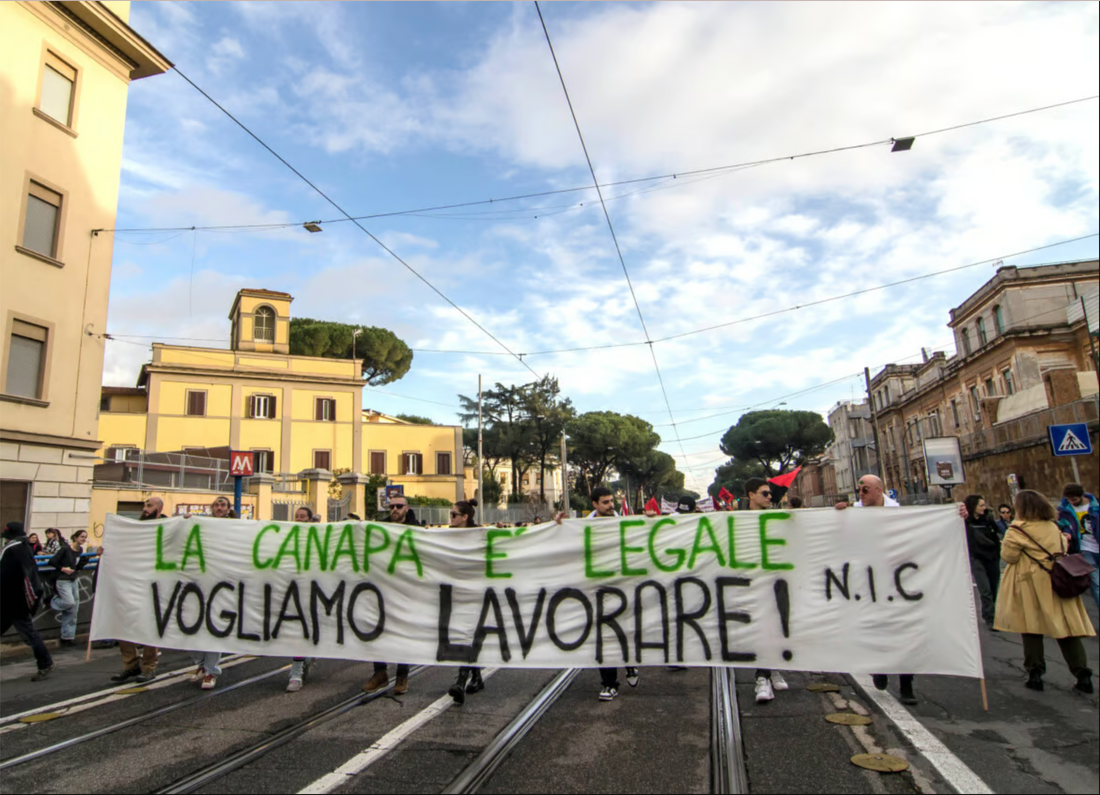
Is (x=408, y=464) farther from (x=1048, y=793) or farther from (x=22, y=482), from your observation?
(x=1048, y=793)

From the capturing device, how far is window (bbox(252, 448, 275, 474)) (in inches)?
1439

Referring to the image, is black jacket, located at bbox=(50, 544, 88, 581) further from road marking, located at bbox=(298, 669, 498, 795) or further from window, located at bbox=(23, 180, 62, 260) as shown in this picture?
window, located at bbox=(23, 180, 62, 260)

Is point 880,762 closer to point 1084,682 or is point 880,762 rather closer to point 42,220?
point 1084,682

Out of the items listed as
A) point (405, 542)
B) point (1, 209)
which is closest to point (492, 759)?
point (405, 542)

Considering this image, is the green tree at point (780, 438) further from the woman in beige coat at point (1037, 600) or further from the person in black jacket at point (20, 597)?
the person in black jacket at point (20, 597)

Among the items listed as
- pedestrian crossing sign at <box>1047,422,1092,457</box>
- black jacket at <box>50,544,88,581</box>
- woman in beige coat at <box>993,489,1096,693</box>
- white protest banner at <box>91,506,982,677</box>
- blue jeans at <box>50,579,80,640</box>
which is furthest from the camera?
pedestrian crossing sign at <box>1047,422,1092,457</box>

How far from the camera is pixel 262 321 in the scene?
40000 millimetres

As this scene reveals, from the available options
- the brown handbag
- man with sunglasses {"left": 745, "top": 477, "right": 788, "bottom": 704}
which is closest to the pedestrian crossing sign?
the brown handbag

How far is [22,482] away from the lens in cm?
1484

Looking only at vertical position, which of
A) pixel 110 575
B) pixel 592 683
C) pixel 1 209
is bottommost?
pixel 592 683

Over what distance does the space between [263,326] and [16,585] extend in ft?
113

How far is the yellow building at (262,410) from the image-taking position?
1390 inches

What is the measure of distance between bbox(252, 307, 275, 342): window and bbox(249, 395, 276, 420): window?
392 cm

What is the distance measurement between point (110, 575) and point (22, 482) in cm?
1036
